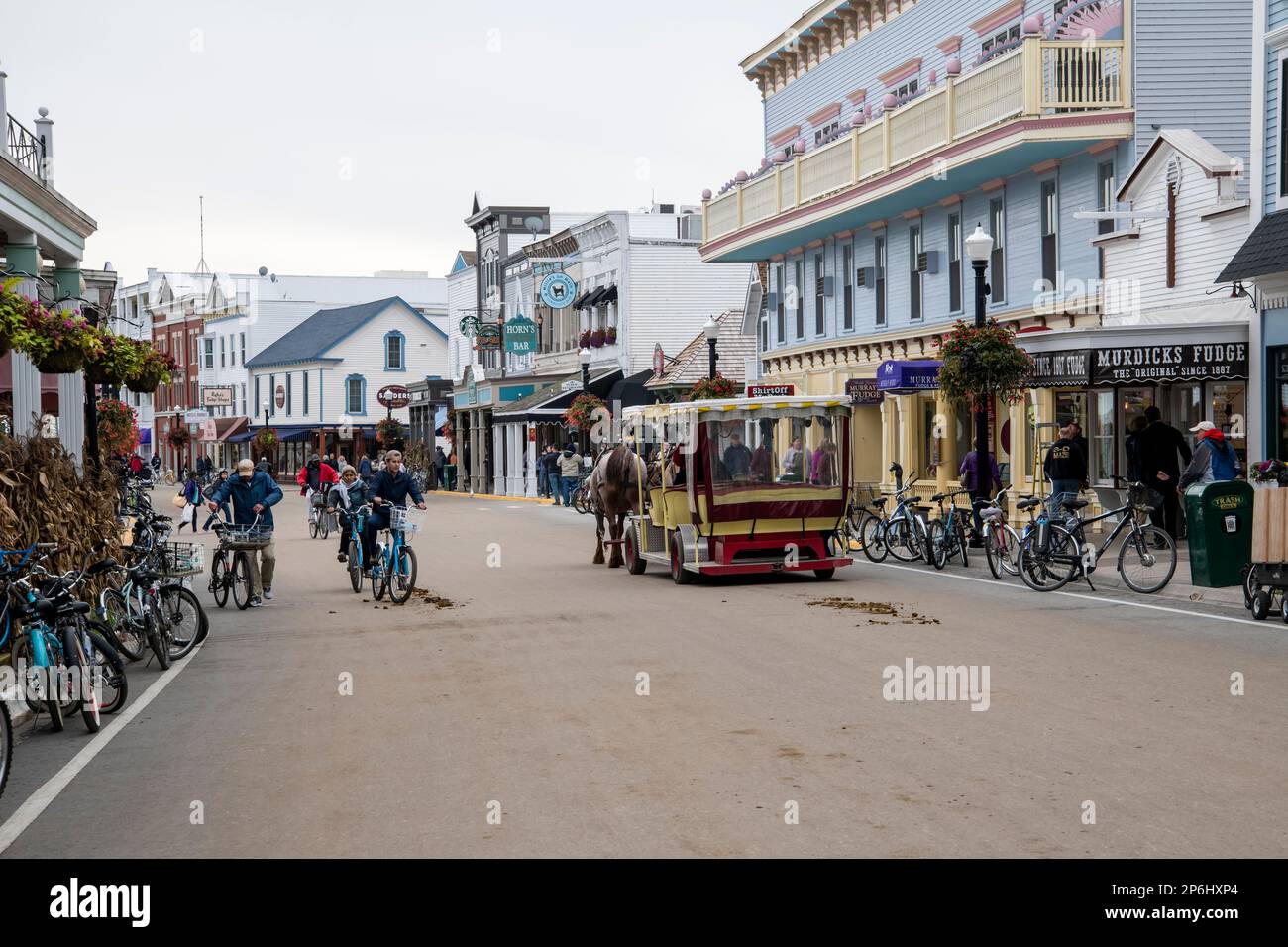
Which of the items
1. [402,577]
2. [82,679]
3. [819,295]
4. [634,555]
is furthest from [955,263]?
[82,679]

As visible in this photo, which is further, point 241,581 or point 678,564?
point 678,564

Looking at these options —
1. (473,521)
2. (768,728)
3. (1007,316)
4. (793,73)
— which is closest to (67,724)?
(768,728)

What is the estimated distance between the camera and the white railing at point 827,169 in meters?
31.5

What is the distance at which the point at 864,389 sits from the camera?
1239 inches

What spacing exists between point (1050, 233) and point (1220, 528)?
1191cm

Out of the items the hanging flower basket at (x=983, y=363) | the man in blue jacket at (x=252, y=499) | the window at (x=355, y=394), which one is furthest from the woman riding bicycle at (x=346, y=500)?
the window at (x=355, y=394)

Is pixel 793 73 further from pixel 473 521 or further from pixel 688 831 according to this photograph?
pixel 688 831

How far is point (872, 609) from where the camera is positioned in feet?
51.2

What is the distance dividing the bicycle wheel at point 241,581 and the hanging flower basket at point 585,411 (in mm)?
28408

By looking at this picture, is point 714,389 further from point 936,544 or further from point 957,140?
point 936,544

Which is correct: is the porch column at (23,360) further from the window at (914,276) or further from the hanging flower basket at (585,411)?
the hanging flower basket at (585,411)

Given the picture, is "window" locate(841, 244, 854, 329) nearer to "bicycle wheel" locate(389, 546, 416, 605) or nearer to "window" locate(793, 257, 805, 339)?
"window" locate(793, 257, 805, 339)

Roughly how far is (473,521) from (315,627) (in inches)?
884

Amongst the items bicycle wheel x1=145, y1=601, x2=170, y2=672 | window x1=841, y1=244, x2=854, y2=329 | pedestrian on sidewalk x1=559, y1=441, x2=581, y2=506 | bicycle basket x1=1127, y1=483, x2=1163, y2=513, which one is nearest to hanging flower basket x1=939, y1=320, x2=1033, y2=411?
bicycle basket x1=1127, y1=483, x2=1163, y2=513
